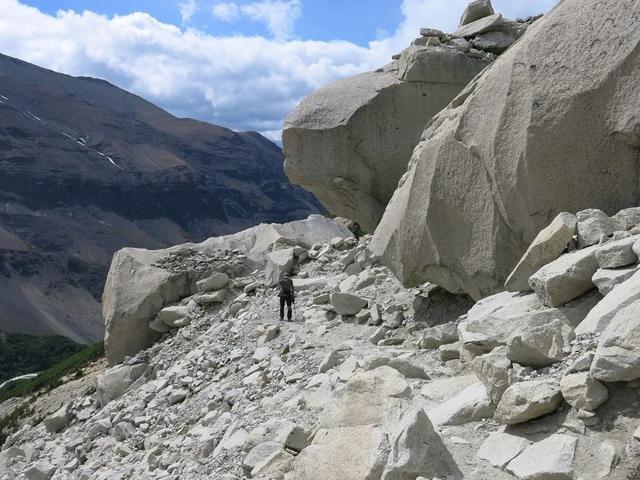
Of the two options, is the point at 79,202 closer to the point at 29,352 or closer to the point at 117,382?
the point at 29,352

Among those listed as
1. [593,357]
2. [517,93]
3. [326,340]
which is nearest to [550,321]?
[593,357]

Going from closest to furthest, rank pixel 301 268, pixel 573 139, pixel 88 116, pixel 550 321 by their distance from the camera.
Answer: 1. pixel 550 321
2. pixel 573 139
3. pixel 301 268
4. pixel 88 116

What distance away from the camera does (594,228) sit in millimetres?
8633

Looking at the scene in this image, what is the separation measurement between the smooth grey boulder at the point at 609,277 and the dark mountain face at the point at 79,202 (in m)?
107

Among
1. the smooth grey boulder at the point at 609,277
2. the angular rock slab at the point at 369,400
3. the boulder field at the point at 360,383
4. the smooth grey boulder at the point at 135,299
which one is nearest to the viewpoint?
the boulder field at the point at 360,383

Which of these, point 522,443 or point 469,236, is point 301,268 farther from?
point 522,443

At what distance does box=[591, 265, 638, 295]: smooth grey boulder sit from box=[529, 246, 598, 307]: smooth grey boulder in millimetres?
184

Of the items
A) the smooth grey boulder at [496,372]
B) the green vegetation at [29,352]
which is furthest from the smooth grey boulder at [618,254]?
the green vegetation at [29,352]

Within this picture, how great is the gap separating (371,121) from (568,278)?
10.6 meters

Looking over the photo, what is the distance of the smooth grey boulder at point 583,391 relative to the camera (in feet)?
20.2

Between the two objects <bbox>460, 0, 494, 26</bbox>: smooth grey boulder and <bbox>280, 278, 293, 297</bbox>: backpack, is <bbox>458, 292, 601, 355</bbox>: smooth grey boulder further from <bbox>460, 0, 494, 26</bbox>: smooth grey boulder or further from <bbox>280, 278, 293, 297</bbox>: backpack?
<bbox>460, 0, 494, 26</bbox>: smooth grey boulder

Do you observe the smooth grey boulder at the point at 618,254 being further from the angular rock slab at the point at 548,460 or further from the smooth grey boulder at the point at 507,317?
the angular rock slab at the point at 548,460

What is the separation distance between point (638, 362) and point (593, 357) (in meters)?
0.58

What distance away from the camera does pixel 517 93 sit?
33.9 feet
